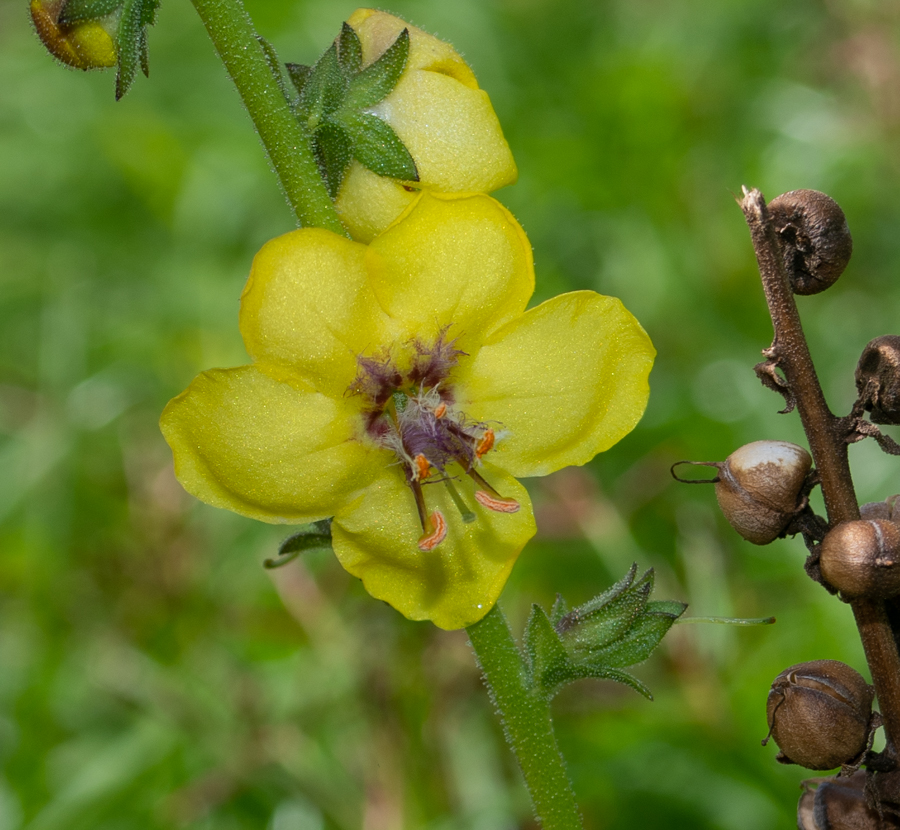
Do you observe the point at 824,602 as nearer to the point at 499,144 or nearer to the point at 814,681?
the point at 814,681

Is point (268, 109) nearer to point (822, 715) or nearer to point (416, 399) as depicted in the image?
point (416, 399)

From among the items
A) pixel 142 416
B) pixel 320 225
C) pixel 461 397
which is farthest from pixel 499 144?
pixel 142 416

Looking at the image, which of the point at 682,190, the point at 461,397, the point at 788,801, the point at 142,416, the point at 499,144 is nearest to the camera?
the point at 499,144

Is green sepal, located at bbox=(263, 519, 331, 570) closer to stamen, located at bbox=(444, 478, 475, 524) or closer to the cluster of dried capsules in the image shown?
stamen, located at bbox=(444, 478, 475, 524)

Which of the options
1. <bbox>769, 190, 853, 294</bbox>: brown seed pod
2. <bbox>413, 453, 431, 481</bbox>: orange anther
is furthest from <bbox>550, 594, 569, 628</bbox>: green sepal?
<bbox>769, 190, 853, 294</bbox>: brown seed pod

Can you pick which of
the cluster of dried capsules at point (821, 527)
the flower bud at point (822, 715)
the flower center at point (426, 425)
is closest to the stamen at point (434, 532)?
the flower center at point (426, 425)

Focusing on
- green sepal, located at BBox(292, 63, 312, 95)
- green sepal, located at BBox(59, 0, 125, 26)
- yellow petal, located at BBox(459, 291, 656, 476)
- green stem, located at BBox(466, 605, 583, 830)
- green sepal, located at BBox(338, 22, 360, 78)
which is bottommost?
green stem, located at BBox(466, 605, 583, 830)
